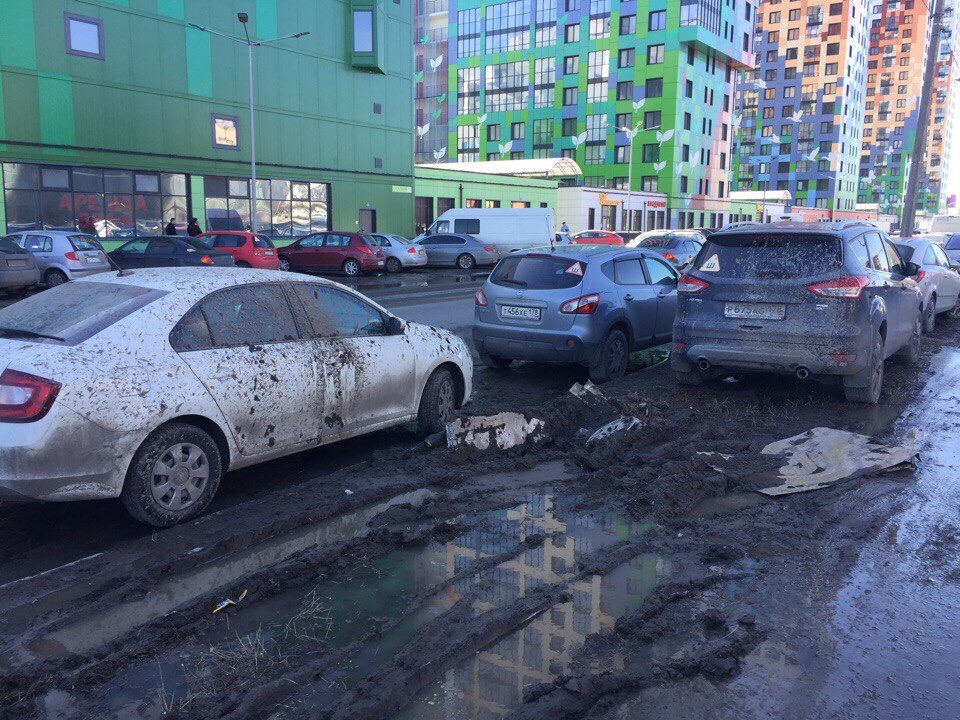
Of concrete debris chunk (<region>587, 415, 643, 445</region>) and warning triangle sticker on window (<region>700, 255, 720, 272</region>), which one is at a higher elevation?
warning triangle sticker on window (<region>700, 255, 720, 272</region>)

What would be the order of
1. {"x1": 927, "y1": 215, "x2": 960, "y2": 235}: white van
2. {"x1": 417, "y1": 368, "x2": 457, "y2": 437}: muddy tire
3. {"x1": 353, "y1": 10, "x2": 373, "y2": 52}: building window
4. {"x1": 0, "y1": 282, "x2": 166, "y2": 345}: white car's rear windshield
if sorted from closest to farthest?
1. {"x1": 0, "y1": 282, "x2": 166, "y2": 345}: white car's rear windshield
2. {"x1": 417, "y1": 368, "x2": 457, "y2": 437}: muddy tire
3. {"x1": 353, "y1": 10, "x2": 373, "y2": 52}: building window
4. {"x1": 927, "y1": 215, "x2": 960, "y2": 235}: white van

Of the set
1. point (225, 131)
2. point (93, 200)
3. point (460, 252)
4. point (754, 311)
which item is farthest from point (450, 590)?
point (225, 131)

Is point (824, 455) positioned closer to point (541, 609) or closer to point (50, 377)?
point (541, 609)

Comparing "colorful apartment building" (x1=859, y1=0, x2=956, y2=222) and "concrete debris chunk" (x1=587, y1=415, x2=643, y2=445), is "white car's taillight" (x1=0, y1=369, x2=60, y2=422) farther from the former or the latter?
"colorful apartment building" (x1=859, y1=0, x2=956, y2=222)

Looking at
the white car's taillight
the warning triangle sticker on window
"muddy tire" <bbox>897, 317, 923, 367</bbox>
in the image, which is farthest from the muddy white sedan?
"muddy tire" <bbox>897, 317, 923, 367</bbox>

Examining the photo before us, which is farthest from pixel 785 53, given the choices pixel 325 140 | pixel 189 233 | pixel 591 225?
pixel 189 233

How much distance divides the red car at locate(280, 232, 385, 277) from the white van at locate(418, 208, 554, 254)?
6.17m

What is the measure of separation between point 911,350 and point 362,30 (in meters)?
36.4

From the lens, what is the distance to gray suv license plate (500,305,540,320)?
9251 millimetres

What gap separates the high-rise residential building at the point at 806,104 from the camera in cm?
12162

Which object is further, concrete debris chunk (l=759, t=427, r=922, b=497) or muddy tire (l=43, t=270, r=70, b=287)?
muddy tire (l=43, t=270, r=70, b=287)

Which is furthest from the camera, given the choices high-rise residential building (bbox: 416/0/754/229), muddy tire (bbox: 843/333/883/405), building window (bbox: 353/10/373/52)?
high-rise residential building (bbox: 416/0/754/229)

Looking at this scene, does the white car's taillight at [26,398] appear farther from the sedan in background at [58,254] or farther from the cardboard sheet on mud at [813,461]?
the sedan in background at [58,254]

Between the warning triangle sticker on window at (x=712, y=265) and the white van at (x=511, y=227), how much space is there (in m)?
25.3
